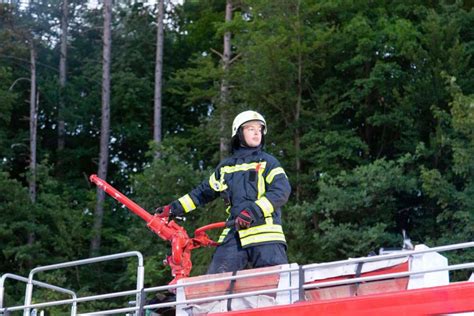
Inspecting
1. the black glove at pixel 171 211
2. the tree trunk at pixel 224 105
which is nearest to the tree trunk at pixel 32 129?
the tree trunk at pixel 224 105

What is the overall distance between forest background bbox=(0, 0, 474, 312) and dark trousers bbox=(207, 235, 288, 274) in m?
8.43

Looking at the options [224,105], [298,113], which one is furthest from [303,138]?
[224,105]

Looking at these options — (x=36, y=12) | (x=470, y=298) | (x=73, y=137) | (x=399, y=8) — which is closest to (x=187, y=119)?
(x=73, y=137)

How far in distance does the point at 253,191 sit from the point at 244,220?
0.44 m

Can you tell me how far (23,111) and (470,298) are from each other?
80.0 ft

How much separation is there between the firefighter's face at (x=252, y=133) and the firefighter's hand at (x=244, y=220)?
2.46 ft

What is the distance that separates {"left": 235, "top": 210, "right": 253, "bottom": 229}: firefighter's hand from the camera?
7.12 meters

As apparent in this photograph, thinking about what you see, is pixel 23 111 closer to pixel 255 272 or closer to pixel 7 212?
pixel 7 212

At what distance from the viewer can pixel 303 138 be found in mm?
19172

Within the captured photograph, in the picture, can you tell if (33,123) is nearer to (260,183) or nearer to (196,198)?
(196,198)

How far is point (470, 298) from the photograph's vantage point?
5727mm

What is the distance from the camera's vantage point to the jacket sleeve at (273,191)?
7230mm

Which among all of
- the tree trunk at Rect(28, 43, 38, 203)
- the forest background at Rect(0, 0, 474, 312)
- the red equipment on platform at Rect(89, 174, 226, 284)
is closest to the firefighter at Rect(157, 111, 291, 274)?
the red equipment on platform at Rect(89, 174, 226, 284)

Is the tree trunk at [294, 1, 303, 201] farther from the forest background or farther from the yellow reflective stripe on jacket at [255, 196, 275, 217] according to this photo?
the yellow reflective stripe on jacket at [255, 196, 275, 217]
